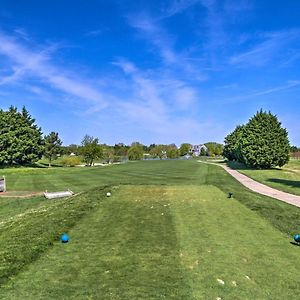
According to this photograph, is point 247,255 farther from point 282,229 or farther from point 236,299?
point 282,229

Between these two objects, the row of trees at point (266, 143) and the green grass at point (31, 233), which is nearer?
the green grass at point (31, 233)

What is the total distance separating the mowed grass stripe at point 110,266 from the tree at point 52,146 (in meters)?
74.4

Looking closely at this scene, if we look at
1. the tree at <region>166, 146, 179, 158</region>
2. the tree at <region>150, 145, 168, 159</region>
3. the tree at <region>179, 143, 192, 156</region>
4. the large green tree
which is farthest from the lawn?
the tree at <region>179, 143, 192, 156</region>

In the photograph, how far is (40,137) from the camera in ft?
253

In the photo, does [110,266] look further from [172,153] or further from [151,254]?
[172,153]

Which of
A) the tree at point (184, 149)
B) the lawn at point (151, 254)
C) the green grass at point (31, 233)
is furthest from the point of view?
the tree at point (184, 149)

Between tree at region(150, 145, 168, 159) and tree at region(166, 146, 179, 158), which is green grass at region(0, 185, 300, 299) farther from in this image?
tree at region(166, 146, 179, 158)

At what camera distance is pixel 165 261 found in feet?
24.8

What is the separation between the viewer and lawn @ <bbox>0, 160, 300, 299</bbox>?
20.0 feet

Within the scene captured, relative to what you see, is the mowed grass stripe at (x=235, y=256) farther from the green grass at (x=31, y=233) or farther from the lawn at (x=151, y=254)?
the green grass at (x=31, y=233)

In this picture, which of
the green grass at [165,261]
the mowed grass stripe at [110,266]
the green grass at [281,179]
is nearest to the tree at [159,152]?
the green grass at [281,179]

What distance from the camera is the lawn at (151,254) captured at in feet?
20.0

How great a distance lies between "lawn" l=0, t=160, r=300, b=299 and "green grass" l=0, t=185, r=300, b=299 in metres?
0.02

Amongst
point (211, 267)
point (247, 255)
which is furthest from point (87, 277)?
point (247, 255)
